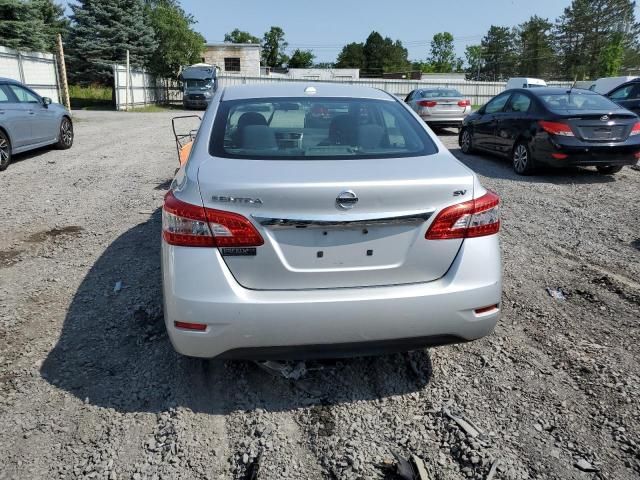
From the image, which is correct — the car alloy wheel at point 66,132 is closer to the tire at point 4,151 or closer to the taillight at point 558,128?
the tire at point 4,151

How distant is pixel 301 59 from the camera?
352ft

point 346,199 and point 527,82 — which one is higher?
point 527,82

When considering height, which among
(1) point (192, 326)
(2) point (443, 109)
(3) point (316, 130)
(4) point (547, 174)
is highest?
(3) point (316, 130)

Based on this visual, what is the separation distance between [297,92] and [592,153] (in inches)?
244

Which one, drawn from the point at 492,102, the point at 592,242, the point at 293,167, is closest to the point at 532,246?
the point at 592,242

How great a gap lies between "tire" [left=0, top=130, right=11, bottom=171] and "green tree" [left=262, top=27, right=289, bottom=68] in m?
99.7

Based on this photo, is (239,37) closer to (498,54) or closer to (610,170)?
(498,54)

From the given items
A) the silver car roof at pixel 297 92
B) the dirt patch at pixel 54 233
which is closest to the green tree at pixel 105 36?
the dirt patch at pixel 54 233

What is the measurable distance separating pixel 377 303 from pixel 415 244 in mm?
350

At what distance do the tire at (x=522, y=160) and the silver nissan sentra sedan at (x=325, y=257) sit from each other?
6.57 meters

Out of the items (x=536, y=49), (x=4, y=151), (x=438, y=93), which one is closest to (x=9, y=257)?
(x=4, y=151)

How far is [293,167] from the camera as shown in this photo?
264cm

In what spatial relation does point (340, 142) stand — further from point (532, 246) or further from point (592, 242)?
point (592, 242)

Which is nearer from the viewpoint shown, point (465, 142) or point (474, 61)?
point (465, 142)
